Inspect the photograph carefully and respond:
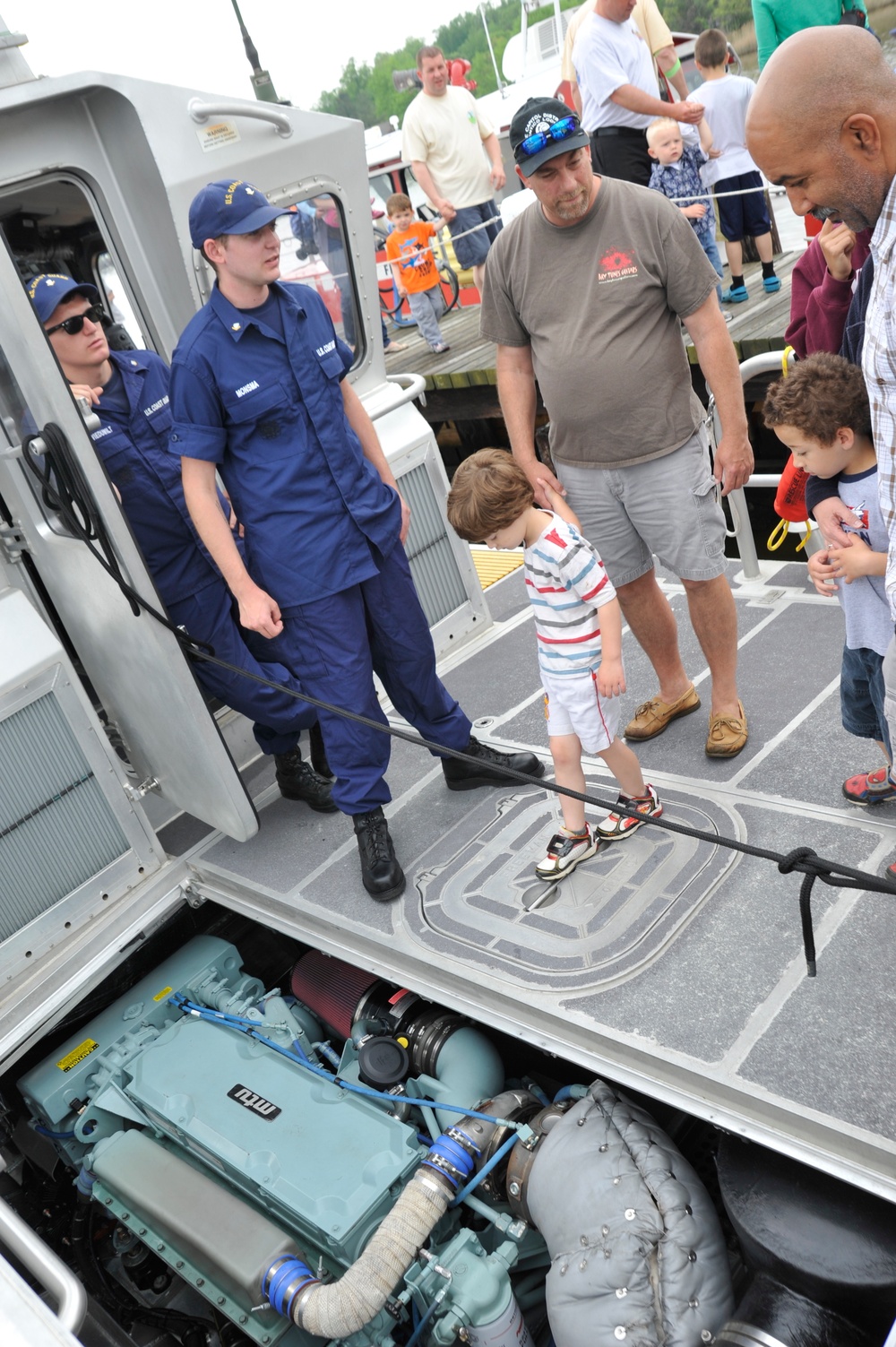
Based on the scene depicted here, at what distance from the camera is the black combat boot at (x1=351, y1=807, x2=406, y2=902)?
133 inches

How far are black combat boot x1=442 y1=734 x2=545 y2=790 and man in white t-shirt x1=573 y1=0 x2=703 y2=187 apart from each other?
4255 mm

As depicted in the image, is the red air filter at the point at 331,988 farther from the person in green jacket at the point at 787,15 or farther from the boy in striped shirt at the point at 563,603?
the person in green jacket at the point at 787,15

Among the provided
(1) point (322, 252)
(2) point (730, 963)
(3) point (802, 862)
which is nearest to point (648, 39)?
(1) point (322, 252)

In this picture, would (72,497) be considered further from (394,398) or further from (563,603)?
(394,398)

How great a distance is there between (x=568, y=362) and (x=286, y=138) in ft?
4.61

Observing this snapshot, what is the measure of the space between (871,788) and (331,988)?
187 centimetres

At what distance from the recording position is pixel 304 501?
→ 3170mm

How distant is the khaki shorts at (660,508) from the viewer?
10.6 ft

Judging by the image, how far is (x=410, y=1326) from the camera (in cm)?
300

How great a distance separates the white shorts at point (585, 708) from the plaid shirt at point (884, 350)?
1151 millimetres

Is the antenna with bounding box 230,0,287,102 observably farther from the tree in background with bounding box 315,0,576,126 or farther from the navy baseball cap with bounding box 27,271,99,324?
the tree in background with bounding box 315,0,576,126

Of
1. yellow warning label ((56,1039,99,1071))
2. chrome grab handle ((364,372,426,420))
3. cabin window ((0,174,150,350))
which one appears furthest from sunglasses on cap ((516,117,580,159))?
yellow warning label ((56,1039,99,1071))

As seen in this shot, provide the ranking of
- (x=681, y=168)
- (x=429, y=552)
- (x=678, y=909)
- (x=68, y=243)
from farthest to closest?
(x=681, y=168) → (x=429, y=552) → (x=68, y=243) → (x=678, y=909)

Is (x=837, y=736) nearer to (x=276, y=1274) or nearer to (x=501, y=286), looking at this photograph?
(x=501, y=286)
